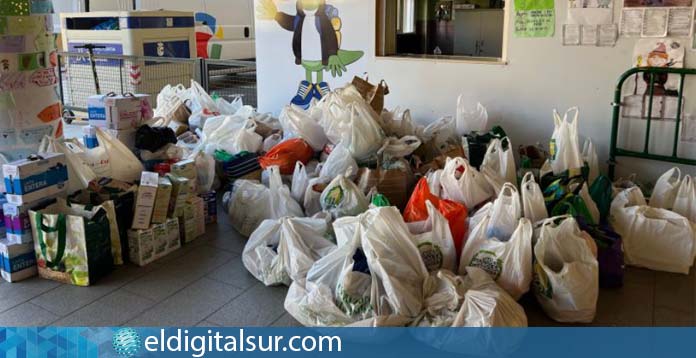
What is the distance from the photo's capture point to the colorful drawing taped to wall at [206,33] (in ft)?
30.4

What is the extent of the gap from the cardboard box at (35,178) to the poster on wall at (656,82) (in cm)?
361

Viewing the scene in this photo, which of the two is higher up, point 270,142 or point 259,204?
point 270,142

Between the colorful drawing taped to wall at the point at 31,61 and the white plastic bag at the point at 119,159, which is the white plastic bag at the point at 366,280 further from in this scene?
the colorful drawing taped to wall at the point at 31,61

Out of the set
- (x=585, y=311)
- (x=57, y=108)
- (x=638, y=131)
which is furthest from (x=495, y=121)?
(x=57, y=108)

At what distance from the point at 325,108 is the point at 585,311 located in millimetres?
2331

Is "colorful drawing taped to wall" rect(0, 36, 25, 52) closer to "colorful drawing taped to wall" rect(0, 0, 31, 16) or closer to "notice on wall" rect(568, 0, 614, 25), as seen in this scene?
"colorful drawing taped to wall" rect(0, 0, 31, 16)

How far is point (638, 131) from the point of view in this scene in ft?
13.3

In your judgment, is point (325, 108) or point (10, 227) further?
point (325, 108)

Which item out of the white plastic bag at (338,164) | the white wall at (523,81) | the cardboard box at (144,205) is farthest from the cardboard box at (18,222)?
the white wall at (523,81)

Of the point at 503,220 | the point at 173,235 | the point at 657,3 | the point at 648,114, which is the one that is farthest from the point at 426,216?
the point at 657,3

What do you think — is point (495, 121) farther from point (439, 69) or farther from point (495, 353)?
point (495, 353)

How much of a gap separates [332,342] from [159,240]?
1.37 metres

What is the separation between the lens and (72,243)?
2.94 metres

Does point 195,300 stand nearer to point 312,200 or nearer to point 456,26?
point 312,200
